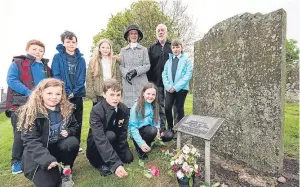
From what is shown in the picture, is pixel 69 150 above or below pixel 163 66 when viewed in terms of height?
below

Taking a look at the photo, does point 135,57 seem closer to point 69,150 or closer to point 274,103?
point 69,150

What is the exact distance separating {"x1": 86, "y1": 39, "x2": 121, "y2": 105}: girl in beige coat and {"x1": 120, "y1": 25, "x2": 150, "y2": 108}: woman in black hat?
330 mm

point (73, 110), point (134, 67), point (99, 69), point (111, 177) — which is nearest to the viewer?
point (111, 177)

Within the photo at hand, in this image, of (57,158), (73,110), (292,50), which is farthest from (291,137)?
(292,50)

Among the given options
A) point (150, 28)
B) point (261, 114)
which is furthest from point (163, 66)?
point (150, 28)

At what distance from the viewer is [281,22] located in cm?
394

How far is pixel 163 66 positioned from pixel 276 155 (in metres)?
2.94

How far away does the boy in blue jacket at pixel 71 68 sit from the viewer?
16.3ft

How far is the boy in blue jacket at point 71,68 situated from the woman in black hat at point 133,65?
3.05 feet

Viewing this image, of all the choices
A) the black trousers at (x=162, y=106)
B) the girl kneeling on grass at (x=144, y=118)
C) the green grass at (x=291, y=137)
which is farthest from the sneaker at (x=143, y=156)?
the green grass at (x=291, y=137)

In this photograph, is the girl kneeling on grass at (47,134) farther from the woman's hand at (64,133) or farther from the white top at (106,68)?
the white top at (106,68)

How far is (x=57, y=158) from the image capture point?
3.90 metres

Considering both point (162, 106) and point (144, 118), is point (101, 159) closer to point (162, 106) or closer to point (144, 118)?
point (144, 118)

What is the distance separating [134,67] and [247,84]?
7.77 ft
